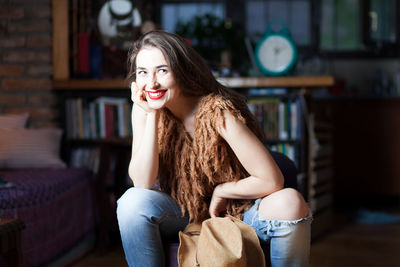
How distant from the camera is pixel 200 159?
58.4 inches

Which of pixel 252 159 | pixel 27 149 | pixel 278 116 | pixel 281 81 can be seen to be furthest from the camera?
pixel 278 116

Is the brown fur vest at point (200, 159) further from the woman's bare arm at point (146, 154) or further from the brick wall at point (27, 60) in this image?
the brick wall at point (27, 60)

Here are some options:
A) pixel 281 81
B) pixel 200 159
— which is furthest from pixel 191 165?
pixel 281 81

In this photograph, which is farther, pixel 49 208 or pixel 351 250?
pixel 351 250

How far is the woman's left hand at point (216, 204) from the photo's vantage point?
1498mm

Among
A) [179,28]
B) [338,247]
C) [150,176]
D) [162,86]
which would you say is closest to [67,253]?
[150,176]

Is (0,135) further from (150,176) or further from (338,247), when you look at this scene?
(338,247)

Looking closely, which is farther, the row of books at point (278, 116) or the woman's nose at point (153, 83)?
the row of books at point (278, 116)

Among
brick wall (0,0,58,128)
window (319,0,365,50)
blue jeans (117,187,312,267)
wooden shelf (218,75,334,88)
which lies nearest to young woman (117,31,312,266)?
blue jeans (117,187,312,267)

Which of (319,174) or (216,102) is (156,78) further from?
(319,174)

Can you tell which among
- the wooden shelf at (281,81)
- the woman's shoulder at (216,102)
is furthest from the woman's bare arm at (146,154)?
the wooden shelf at (281,81)

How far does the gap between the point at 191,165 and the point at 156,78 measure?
28 centimetres

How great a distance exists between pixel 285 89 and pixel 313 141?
340 millimetres

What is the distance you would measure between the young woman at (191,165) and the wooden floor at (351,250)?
1.00 metres
